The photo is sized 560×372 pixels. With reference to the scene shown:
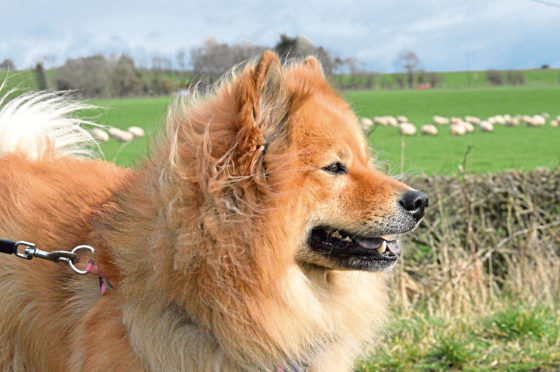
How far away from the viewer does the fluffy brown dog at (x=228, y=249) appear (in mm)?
2332

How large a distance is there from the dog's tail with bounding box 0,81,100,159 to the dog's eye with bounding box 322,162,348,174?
2024mm

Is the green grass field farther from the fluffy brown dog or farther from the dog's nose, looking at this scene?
the dog's nose

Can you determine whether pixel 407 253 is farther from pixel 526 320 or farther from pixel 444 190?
pixel 526 320

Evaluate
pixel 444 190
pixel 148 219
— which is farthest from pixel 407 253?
pixel 148 219

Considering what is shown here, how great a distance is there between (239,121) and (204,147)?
0.18 m

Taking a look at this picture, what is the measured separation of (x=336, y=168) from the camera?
2553 mm

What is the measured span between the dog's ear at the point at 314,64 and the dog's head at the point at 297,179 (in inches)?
18.3

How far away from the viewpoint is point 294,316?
2518mm

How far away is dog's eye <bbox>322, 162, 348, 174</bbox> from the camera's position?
2525mm

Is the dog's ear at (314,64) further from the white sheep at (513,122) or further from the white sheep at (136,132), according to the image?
the white sheep at (513,122)

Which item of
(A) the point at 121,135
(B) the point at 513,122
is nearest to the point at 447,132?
(B) the point at 513,122

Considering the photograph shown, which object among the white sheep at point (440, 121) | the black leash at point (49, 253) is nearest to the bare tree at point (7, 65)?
the black leash at point (49, 253)

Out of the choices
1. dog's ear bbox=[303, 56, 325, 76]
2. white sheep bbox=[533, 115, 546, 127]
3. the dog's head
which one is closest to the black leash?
the dog's head

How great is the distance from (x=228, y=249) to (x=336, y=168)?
618mm
